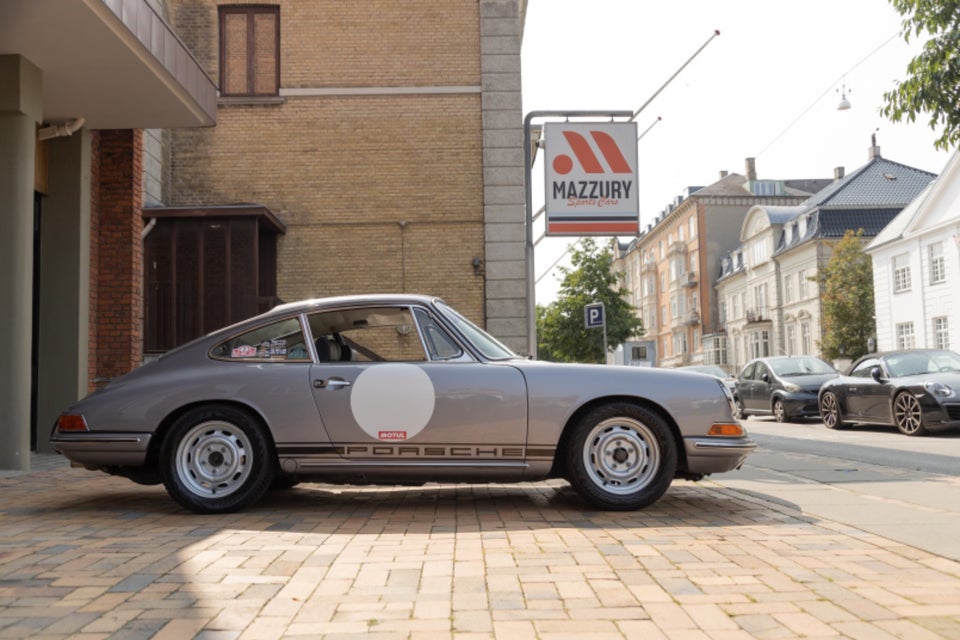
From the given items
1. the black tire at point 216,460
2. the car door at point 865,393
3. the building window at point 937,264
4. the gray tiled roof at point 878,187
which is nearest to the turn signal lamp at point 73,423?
the black tire at point 216,460

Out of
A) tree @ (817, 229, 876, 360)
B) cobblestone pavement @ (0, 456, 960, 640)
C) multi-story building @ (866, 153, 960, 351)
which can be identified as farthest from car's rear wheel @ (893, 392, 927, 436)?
tree @ (817, 229, 876, 360)

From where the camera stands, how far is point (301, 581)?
3807 millimetres

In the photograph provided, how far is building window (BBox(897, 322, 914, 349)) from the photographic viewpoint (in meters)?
41.8

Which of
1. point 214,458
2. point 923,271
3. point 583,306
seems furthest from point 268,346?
point 923,271

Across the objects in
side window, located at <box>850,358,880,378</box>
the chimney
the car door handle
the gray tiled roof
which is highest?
the chimney

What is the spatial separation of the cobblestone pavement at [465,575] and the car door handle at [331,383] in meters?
0.82

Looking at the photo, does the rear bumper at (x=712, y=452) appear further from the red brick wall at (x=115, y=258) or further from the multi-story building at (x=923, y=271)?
the multi-story building at (x=923, y=271)

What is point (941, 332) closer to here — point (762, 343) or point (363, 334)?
point (762, 343)

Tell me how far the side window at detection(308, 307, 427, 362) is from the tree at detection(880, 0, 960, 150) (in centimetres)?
808

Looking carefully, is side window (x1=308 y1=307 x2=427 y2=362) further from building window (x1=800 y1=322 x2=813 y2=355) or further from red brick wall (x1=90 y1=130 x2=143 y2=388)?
building window (x1=800 y1=322 x2=813 y2=355)

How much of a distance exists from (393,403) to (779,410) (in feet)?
49.5

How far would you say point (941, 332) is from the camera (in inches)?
1555

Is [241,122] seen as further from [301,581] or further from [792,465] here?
[301,581]

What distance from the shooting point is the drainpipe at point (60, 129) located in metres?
10.0
